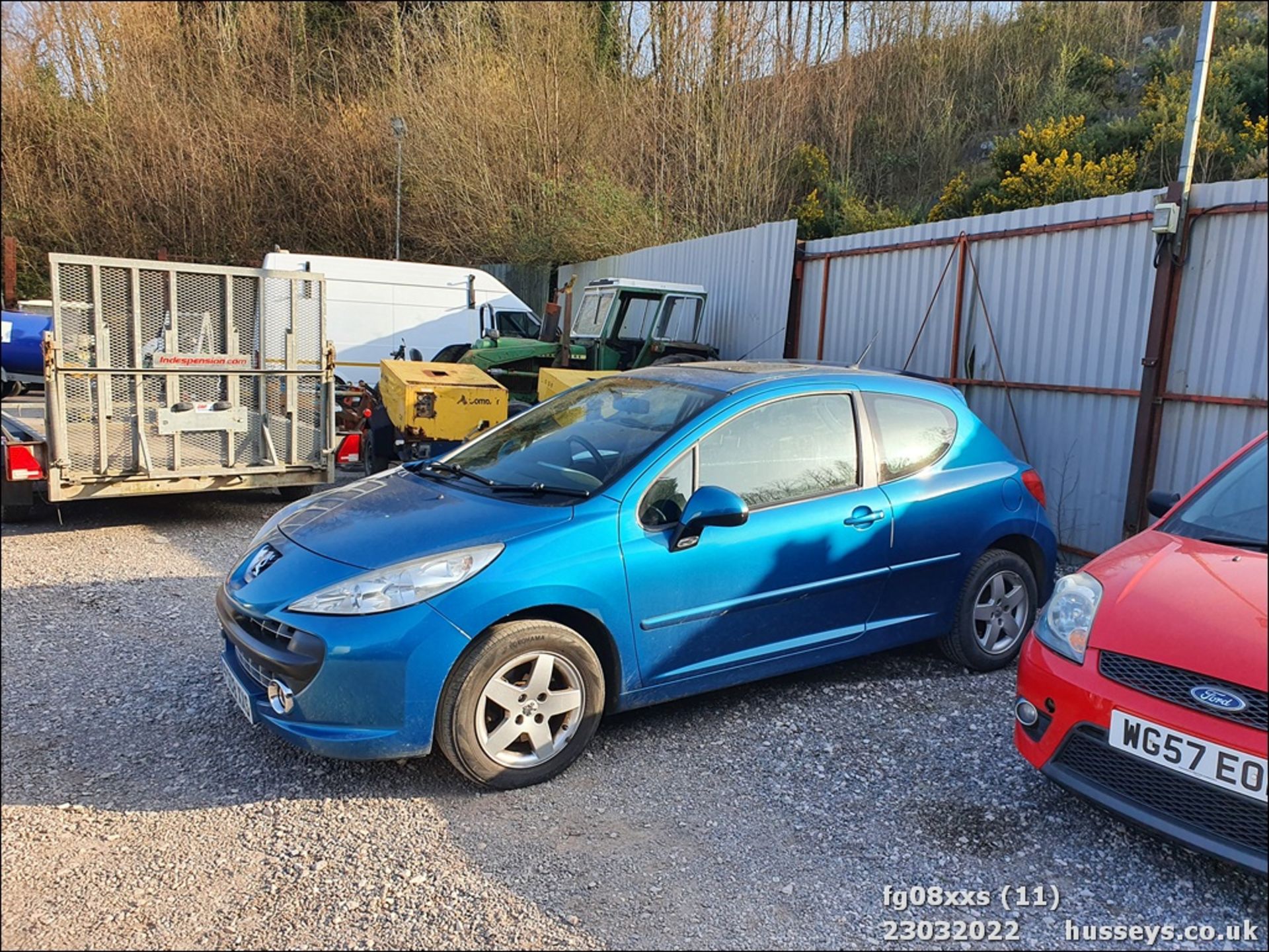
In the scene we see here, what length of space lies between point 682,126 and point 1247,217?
596 inches

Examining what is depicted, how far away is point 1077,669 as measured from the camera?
300 cm

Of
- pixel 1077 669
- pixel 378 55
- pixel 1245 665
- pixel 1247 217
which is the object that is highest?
pixel 378 55

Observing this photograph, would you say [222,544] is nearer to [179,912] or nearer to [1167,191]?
[179,912]

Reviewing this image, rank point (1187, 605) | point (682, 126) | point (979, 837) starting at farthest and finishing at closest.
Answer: point (682, 126)
point (979, 837)
point (1187, 605)

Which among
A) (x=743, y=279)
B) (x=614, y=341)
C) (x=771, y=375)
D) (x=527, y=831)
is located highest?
(x=743, y=279)

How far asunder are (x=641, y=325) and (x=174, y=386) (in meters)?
5.92

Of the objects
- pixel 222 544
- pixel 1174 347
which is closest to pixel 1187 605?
pixel 1174 347

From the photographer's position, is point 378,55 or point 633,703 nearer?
point 633,703

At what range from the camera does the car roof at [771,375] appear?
4250mm

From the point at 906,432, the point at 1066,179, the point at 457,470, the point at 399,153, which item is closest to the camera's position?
the point at 457,470

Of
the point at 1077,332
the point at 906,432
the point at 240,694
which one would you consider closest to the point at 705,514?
the point at 906,432

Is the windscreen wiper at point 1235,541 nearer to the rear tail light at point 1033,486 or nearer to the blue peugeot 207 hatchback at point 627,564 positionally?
the blue peugeot 207 hatchback at point 627,564

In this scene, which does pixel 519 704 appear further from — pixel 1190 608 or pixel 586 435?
pixel 1190 608

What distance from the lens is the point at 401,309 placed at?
1364 centimetres
